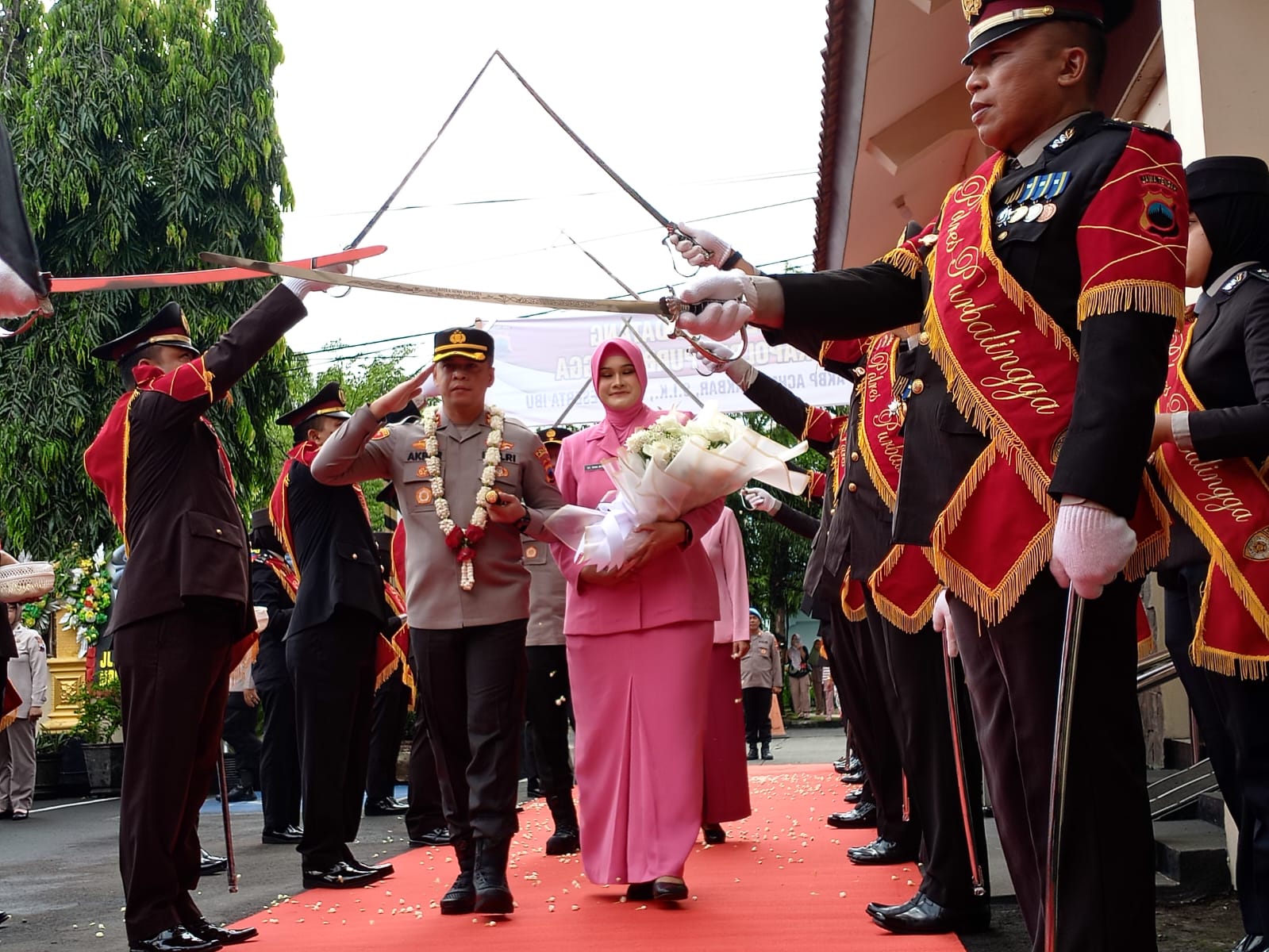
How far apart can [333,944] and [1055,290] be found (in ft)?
10.4

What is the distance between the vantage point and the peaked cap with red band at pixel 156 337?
5.06 meters

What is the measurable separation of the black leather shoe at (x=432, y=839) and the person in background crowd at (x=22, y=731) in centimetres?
506

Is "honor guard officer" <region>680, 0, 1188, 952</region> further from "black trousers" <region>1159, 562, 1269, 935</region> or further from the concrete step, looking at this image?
the concrete step

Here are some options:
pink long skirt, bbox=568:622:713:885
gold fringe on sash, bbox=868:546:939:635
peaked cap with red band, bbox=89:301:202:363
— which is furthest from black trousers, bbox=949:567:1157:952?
peaked cap with red band, bbox=89:301:202:363

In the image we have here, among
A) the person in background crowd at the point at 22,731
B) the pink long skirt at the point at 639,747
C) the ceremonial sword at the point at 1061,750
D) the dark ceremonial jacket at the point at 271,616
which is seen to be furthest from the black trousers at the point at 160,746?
the person in background crowd at the point at 22,731

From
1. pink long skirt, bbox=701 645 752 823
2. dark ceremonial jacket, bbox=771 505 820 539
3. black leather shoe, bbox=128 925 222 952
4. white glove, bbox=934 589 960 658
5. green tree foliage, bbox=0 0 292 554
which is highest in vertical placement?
green tree foliage, bbox=0 0 292 554

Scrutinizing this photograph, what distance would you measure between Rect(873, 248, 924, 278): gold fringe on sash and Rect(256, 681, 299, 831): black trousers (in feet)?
19.1

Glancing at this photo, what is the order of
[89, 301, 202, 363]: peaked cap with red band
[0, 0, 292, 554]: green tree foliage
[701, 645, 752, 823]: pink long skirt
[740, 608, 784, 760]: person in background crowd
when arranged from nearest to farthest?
[89, 301, 202, 363]: peaked cap with red band < [701, 645, 752, 823]: pink long skirt < [0, 0, 292, 554]: green tree foliage < [740, 608, 784, 760]: person in background crowd

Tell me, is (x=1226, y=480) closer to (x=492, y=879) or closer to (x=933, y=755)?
(x=933, y=755)

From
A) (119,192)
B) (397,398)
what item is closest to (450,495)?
(397,398)

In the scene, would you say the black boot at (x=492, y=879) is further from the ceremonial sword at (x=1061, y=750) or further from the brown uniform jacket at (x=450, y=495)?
the ceremonial sword at (x=1061, y=750)

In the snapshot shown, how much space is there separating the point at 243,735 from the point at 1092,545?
10266mm

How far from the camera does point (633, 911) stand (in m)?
4.94

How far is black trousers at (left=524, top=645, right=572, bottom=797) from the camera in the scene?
7.09m
